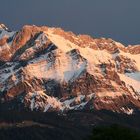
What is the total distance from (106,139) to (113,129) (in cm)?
508

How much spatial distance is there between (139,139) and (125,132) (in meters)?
3.78

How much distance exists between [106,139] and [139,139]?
6313 millimetres

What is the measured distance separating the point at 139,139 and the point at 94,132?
861 centimetres

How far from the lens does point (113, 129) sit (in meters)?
155

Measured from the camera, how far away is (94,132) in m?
155

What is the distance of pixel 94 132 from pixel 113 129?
3.56m

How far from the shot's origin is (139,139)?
498 ft

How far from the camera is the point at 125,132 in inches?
6088

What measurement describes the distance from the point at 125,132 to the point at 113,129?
2280 mm

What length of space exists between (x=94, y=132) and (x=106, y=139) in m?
5.02
